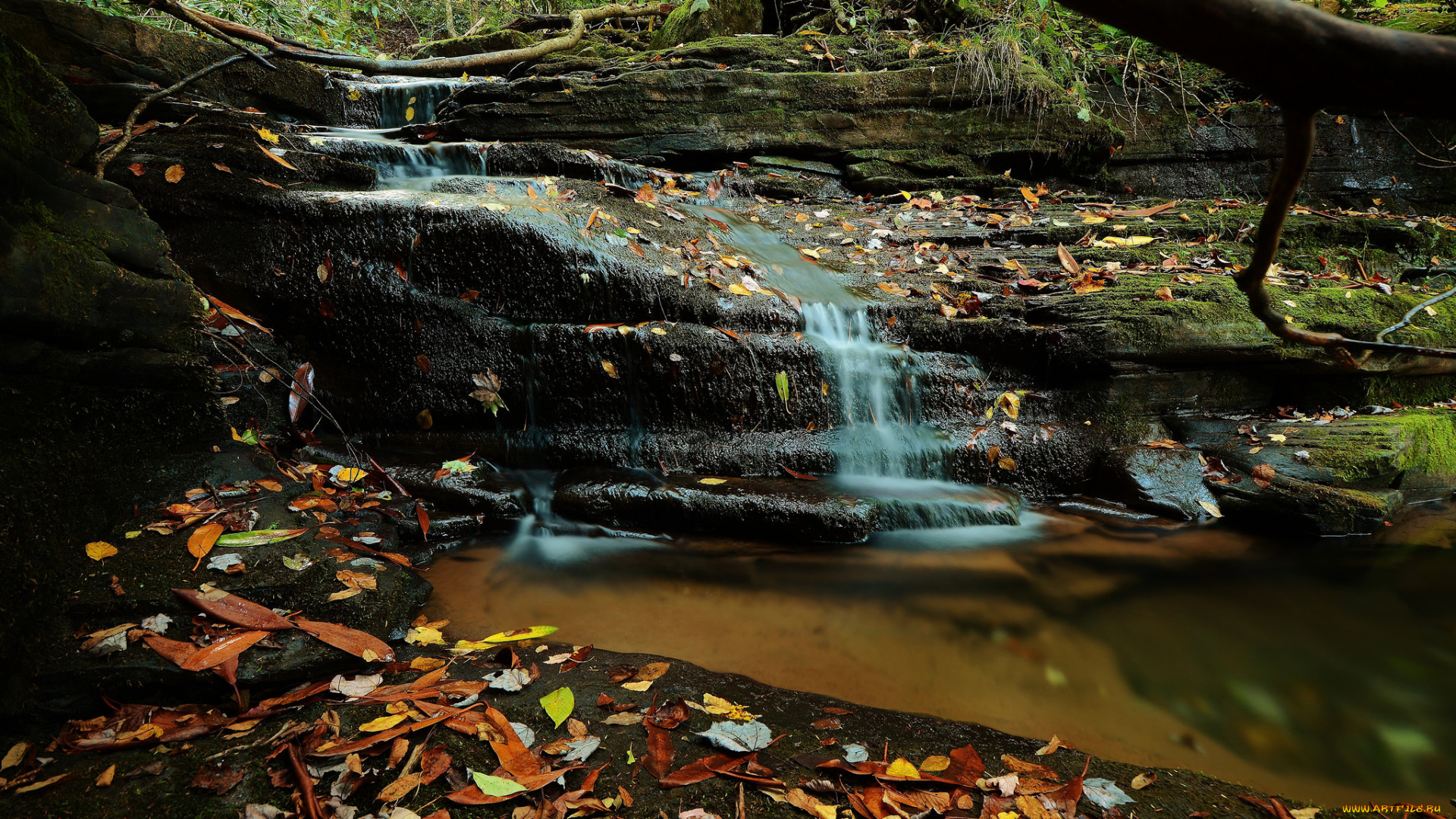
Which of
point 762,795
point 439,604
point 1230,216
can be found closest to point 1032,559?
point 762,795

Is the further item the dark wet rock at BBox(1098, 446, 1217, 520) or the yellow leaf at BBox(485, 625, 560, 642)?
the dark wet rock at BBox(1098, 446, 1217, 520)

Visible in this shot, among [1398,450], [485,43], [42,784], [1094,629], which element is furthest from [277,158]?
[1398,450]

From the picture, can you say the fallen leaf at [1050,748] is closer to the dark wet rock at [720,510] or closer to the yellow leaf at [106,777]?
the dark wet rock at [720,510]

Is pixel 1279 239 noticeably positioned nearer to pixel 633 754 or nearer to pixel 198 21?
pixel 633 754

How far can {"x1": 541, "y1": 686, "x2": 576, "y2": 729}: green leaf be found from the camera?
2.09 meters

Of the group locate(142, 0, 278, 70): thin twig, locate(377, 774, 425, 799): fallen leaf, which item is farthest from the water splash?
locate(142, 0, 278, 70): thin twig

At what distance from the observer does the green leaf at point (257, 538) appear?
110 inches

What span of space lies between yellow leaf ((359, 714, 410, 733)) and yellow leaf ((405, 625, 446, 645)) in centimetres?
71

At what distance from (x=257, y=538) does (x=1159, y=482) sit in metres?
5.37

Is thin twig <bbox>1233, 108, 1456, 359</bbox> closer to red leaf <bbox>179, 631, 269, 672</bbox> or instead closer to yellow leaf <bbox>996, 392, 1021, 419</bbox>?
red leaf <bbox>179, 631, 269, 672</bbox>

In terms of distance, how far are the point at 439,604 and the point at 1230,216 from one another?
7.52m

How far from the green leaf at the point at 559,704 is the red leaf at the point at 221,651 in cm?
107

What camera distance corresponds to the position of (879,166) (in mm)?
7605

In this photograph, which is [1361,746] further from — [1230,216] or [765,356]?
[1230,216]
